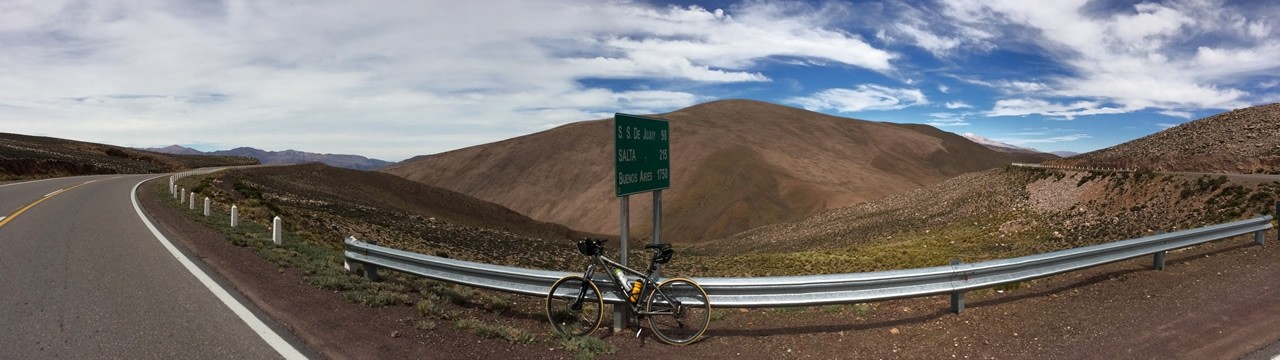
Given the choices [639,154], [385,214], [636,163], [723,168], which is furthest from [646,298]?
[723,168]

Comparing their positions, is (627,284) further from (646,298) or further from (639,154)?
(639,154)

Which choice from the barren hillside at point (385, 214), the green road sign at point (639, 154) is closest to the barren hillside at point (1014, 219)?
the barren hillside at point (385, 214)

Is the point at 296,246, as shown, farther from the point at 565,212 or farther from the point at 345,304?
the point at 565,212

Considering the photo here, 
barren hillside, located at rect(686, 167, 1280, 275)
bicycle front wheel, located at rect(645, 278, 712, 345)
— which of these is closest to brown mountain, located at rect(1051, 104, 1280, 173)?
barren hillside, located at rect(686, 167, 1280, 275)

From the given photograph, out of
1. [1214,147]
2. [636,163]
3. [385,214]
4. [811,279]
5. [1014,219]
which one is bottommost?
[385,214]

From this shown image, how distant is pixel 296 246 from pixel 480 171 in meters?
143

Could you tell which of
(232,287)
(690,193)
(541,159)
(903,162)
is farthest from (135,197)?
(903,162)

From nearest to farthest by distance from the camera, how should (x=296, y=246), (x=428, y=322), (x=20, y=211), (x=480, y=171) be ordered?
(x=428, y=322)
(x=296, y=246)
(x=20, y=211)
(x=480, y=171)

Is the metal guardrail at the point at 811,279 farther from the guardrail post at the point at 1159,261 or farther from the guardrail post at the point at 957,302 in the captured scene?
the guardrail post at the point at 1159,261

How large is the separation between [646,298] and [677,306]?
37 cm

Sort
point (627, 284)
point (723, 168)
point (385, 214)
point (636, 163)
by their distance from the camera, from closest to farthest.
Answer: point (627, 284) < point (636, 163) < point (385, 214) < point (723, 168)

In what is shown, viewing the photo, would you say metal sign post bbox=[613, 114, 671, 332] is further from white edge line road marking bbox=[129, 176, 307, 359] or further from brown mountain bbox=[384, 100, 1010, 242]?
brown mountain bbox=[384, 100, 1010, 242]

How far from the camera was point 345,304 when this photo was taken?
294 inches

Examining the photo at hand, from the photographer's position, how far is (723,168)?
4577 inches
